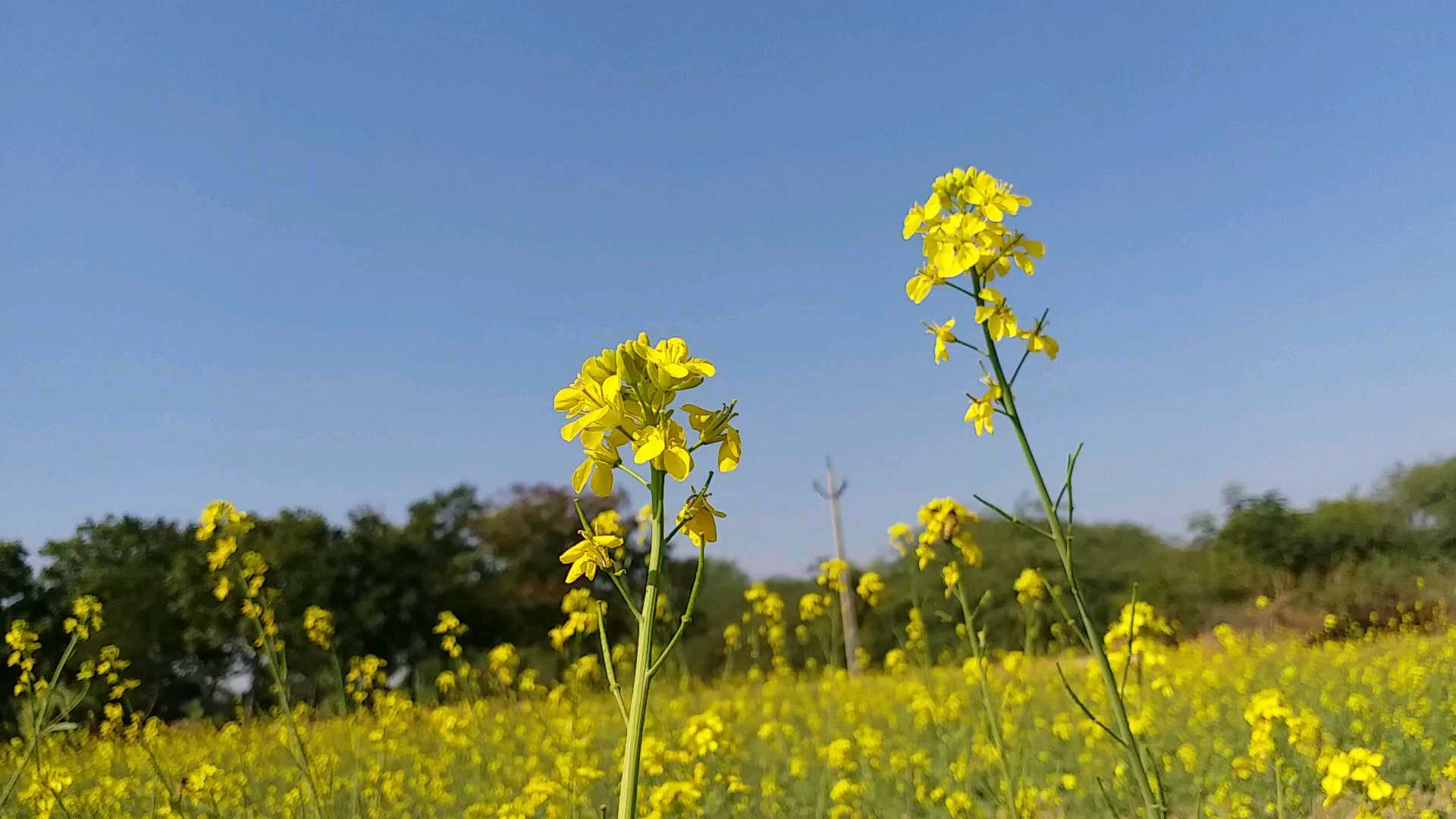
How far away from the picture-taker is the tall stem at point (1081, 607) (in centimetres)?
166

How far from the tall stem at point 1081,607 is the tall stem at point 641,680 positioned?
0.90 metres

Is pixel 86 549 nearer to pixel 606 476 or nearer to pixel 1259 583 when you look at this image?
pixel 606 476

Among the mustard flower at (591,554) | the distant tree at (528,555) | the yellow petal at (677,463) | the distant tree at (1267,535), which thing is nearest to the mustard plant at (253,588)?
the mustard flower at (591,554)

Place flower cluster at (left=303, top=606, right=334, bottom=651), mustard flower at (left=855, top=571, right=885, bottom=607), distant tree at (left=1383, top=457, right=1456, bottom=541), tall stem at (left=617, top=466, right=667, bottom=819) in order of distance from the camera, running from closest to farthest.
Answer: tall stem at (left=617, top=466, right=667, bottom=819)
flower cluster at (left=303, top=606, right=334, bottom=651)
mustard flower at (left=855, top=571, right=885, bottom=607)
distant tree at (left=1383, top=457, right=1456, bottom=541)

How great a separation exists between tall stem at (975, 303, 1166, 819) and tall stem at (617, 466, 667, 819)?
896 mm

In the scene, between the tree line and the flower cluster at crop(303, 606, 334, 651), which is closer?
the flower cluster at crop(303, 606, 334, 651)

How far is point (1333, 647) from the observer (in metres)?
9.77

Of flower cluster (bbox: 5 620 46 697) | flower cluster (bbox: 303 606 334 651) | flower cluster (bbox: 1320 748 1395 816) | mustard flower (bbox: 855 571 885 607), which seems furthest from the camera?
mustard flower (bbox: 855 571 885 607)

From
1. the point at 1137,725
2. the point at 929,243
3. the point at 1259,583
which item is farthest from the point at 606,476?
the point at 1259,583

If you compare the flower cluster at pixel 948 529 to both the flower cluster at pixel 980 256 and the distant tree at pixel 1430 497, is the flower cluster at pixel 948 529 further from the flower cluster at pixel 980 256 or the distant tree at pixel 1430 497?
the distant tree at pixel 1430 497

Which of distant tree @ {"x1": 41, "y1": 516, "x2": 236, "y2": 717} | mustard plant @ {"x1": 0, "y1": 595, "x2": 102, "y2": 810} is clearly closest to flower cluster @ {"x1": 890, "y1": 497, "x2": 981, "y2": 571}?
mustard plant @ {"x1": 0, "y1": 595, "x2": 102, "y2": 810}

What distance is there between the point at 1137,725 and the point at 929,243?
2.30 m

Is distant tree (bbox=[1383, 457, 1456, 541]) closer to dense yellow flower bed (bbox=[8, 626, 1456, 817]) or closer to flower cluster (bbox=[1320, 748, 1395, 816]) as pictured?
dense yellow flower bed (bbox=[8, 626, 1456, 817])

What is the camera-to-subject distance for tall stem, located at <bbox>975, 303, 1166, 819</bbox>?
1.66 metres
